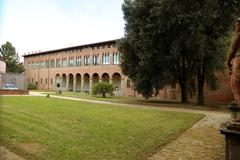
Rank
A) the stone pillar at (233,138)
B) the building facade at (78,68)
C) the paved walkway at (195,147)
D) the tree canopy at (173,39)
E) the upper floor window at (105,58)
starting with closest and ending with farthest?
the stone pillar at (233,138), the paved walkway at (195,147), the tree canopy at (173,39), the building facade at (78,68), the upper floor window at (105,58)

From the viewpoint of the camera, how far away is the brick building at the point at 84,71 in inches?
1663

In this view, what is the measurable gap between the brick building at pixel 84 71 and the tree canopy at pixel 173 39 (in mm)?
13383

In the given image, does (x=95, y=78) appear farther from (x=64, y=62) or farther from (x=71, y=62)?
(x=64, y=62)

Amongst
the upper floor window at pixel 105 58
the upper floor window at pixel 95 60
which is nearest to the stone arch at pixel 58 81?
the upper floor window at pixel 95 60

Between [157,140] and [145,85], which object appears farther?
[145,85]

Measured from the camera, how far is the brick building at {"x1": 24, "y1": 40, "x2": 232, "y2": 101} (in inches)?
1663

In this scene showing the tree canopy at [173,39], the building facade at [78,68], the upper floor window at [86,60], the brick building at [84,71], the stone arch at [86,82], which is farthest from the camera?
the stone arch at [86,82]

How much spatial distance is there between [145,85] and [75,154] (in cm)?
1977

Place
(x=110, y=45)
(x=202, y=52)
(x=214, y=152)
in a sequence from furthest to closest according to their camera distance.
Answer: (x=110, y=45) → (x=202, y=52) → (x=214, y=152)

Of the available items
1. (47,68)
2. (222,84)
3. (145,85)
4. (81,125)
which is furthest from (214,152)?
(47,68)

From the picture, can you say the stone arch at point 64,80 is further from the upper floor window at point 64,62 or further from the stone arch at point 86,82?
the stone arch at point 86,82

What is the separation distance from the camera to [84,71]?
59656mm

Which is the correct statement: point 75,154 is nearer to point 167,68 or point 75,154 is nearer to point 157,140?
point 157,140

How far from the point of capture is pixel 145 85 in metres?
26.6
